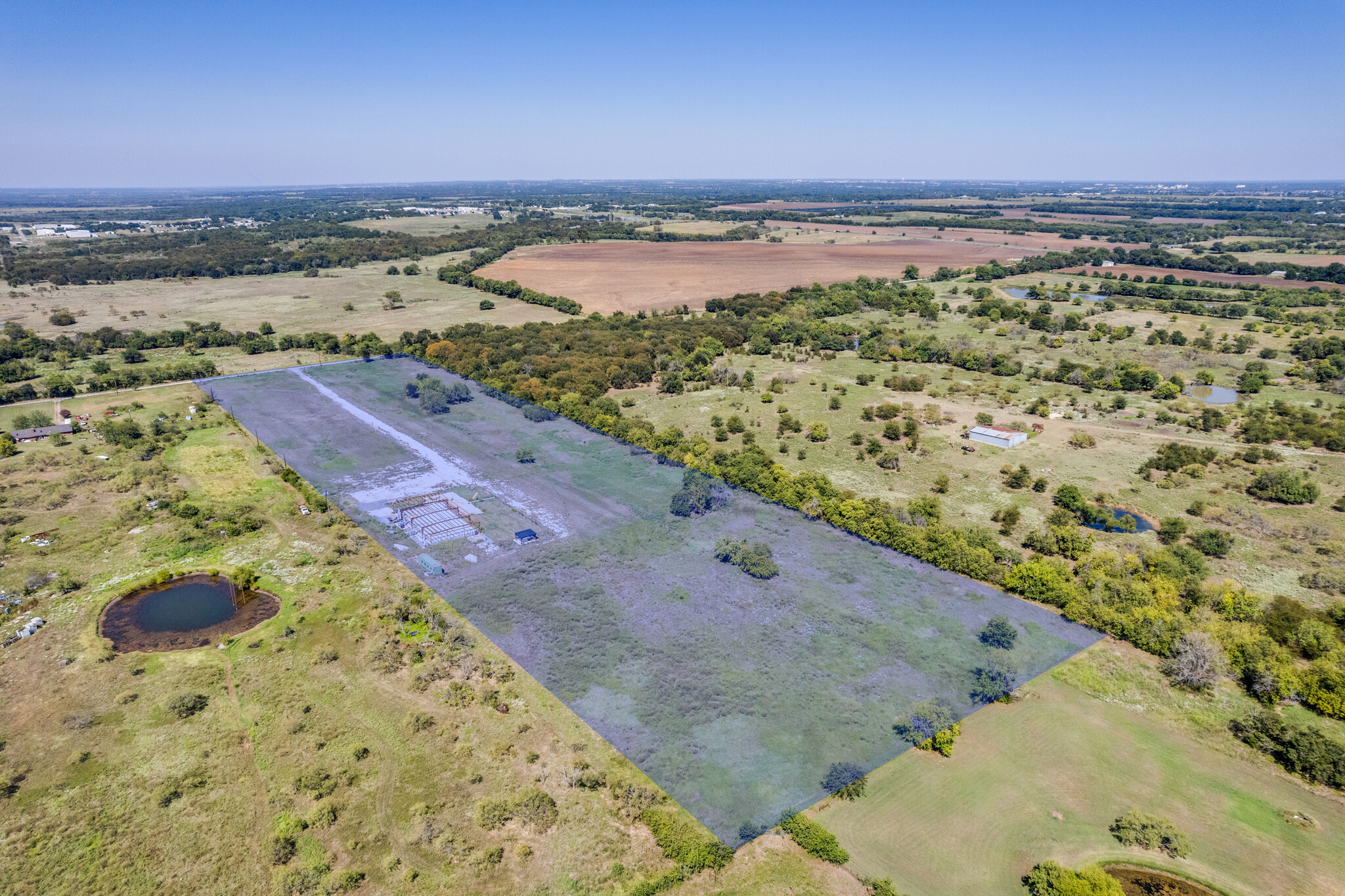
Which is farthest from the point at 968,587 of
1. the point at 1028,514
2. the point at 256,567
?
the point at 256,567

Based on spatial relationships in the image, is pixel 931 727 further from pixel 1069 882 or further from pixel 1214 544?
pixel 1214 544

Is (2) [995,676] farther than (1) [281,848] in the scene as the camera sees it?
Yes

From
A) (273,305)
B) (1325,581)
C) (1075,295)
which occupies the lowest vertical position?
(1325,581)

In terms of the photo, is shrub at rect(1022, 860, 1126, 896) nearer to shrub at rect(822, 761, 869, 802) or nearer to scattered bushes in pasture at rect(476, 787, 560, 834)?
shrub at rect(822, 761, 869, 802)

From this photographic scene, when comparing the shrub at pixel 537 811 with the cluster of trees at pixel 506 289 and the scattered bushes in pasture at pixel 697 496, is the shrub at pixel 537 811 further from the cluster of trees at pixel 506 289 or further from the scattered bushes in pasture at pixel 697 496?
the cluster of trees at pixel 506 289

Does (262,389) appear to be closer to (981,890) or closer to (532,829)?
(532,829)

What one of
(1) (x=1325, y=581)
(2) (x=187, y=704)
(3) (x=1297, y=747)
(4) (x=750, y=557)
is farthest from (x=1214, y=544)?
(2) (x=187, y=704)

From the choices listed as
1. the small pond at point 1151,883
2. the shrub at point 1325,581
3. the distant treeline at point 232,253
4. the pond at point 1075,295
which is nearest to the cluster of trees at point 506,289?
the distant treeline at point 232,253
